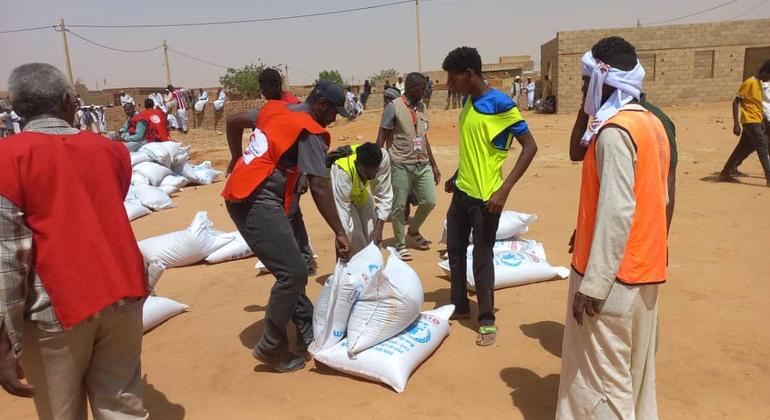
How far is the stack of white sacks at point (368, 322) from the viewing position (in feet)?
9.67

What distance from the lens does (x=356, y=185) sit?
4.18 m

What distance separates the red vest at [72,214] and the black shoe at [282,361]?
1.30m

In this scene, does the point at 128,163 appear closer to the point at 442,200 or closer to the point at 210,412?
the point at 210,412

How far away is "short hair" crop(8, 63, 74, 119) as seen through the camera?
1.77 meters

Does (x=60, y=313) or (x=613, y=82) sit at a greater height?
(x=613, y=82)

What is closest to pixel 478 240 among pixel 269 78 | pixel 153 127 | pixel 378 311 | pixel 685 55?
pixel 378 311

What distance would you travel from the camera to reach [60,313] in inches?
69.7

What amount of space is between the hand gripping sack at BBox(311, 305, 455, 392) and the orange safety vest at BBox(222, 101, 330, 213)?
3.16 feet

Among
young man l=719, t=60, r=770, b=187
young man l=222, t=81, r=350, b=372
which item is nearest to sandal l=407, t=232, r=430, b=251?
young man l=222, t=81, r=350, b=372

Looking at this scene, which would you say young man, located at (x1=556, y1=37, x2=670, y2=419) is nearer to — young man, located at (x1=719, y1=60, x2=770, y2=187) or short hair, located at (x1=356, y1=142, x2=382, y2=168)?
short hair, located at (x1=356, y1=142, x2=382, y2=168)

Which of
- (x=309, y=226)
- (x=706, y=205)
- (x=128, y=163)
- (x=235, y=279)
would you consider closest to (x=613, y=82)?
(x=128, y=163)

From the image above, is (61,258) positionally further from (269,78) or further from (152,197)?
(152,197)

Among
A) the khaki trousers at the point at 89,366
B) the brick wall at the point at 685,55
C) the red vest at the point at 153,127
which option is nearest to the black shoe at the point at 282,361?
the khaki trousers at the point at 89,366

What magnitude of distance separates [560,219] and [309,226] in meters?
2.94
